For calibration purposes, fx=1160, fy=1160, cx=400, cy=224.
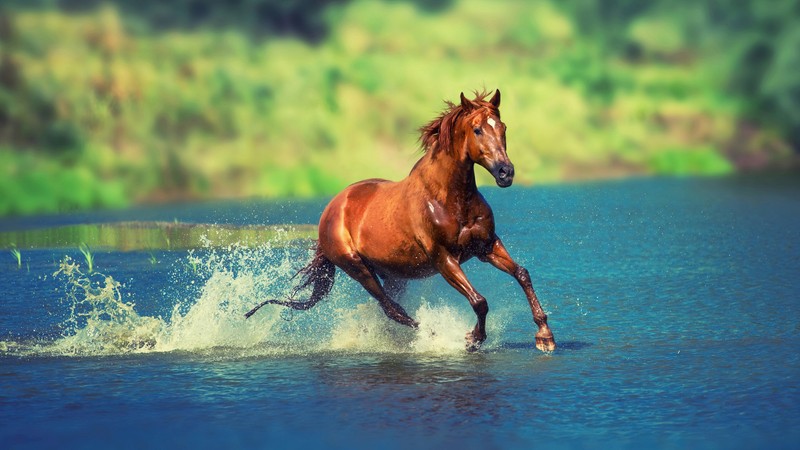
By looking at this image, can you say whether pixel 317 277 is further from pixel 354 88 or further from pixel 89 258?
pixel 354 88

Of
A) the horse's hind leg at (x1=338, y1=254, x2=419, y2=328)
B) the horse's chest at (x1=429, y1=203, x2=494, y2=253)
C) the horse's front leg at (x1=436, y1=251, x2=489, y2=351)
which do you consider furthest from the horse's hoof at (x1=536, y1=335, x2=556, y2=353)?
the horse's hind leg at (x1=338, y1=254, x2=419, y2=328)

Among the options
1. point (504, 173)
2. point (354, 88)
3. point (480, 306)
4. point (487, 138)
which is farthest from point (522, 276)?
point (354, 88)

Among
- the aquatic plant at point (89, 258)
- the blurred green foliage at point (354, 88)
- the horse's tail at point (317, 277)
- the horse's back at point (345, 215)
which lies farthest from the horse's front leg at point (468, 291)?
the blurred green foliage at point (354, 88)

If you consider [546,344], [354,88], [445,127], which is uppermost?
[354,88]

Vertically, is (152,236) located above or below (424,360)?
above

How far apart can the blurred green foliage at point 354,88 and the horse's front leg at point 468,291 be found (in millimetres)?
26550

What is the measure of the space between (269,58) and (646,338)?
35.0m

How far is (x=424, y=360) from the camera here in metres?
9.41

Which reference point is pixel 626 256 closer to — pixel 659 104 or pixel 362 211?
pixel 362 211

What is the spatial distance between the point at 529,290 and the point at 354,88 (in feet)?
112

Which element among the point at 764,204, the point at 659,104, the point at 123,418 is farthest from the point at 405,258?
the point at 659,104

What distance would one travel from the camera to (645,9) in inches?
1890

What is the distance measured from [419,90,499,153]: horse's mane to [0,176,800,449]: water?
1.65 meters

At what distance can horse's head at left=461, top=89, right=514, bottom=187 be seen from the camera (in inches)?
361
